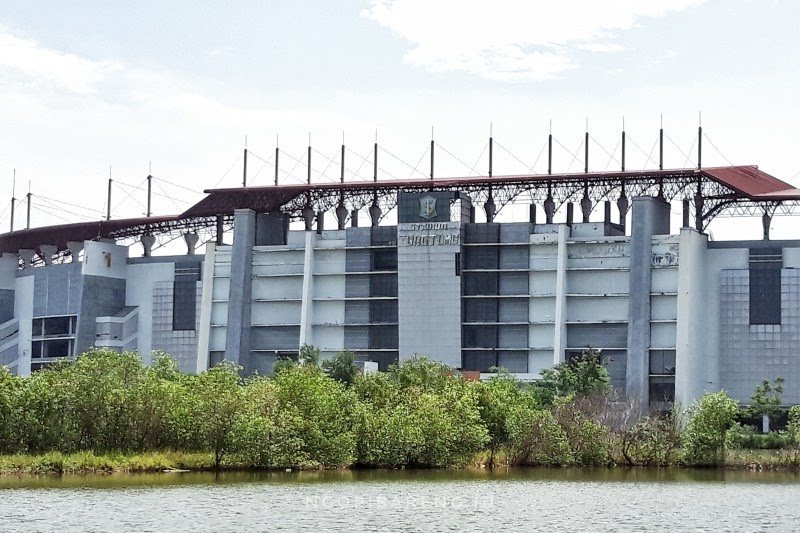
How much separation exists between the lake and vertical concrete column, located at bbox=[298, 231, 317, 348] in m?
77.3

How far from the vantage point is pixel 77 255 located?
197m

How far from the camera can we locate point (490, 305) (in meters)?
166

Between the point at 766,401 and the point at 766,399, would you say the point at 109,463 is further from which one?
the point at 766,399

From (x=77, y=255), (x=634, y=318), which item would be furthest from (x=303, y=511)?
(x=77, y=255)

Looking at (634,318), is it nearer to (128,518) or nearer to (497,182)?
(497,182)

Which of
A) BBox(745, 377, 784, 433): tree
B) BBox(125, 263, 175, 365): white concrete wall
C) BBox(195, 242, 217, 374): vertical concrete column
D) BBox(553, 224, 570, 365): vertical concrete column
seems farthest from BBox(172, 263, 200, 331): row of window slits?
BBox(745, 377, 784, 433): tree

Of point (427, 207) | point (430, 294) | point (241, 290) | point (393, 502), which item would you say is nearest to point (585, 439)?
point (393, 502)

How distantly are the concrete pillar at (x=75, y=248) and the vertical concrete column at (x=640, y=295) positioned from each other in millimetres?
79319

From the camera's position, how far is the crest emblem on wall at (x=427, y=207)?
165750 mm

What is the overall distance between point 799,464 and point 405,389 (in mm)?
30534

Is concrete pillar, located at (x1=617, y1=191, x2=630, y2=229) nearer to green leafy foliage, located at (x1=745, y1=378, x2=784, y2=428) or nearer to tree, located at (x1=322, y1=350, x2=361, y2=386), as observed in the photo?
green leafy foliage, located at (x1=745, y1=378, x2=784, y2=428)

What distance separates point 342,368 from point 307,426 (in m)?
60.3

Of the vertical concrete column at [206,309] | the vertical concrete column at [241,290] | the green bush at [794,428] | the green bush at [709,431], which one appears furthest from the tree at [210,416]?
the vertical concrete column at [206,309]

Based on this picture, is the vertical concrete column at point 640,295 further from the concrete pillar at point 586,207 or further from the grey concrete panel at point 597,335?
the concrete pillar at point 586,207
